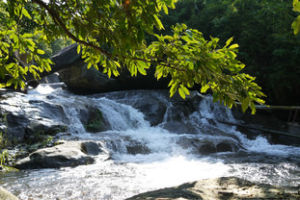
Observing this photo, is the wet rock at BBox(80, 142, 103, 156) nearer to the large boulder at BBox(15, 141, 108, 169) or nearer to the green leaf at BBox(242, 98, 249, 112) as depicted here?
the large boulder at BBox(15, 141, 108, 169)

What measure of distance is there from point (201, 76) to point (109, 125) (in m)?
10.0

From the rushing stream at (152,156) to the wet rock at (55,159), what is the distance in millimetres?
240

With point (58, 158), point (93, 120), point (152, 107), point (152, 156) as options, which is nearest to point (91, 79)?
point (152, 107)

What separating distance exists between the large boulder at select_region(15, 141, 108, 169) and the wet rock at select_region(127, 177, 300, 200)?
390 cm

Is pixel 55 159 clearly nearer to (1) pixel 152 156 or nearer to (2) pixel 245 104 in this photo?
(1) pixel 152 156

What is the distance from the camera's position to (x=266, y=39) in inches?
588

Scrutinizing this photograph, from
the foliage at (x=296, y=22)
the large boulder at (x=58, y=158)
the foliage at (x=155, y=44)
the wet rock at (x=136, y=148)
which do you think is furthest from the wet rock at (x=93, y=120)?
the foliage at (x=296, y=22)

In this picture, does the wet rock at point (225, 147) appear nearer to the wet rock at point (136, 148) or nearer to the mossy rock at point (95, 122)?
the wet rock at point (136, 148)

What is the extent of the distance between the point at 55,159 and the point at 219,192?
4.71m

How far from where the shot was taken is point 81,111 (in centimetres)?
1161

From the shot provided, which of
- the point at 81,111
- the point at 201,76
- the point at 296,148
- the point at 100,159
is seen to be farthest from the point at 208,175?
the point at 81,111

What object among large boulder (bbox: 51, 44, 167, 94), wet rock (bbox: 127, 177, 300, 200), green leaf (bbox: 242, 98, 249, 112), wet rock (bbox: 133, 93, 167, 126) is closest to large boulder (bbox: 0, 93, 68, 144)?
wet rock (bbox: 133, 93, 167, 126)

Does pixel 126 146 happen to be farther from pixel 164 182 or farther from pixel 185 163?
pixel 164 182

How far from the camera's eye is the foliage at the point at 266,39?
1334 cm
